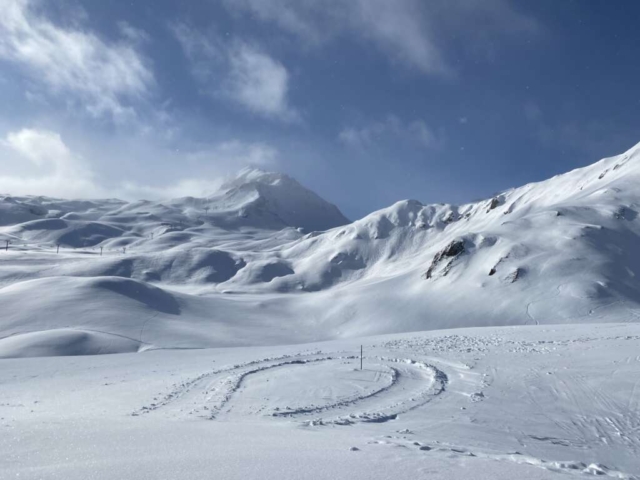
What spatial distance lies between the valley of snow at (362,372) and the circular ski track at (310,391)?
0.11 meters

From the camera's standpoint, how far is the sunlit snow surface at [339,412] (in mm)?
6785

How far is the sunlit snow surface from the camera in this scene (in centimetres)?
679

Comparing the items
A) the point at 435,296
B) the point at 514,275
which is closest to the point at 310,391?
the point at 435,296

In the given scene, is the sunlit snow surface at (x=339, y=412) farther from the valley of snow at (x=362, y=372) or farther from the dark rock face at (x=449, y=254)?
the dark rock face at (x=449, y=254)

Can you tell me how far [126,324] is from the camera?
39.2m

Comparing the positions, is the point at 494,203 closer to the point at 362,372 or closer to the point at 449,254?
the point at 449,254

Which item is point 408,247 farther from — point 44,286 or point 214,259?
point 44,286

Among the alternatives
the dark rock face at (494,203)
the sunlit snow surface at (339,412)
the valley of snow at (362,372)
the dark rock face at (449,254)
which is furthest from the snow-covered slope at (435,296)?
the dark rock face at (494,203)

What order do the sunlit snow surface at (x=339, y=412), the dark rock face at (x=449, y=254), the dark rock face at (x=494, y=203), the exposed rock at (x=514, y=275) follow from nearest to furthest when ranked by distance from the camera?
the sunlit snow surface at (x=339, y=412) < the exposed rock at (x=514, y=275) < the dark rock face at (x=449, y=254) < the dark rock face at (x=494, y=203)

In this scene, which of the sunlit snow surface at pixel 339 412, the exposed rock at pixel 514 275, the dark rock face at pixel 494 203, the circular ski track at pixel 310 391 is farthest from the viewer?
the dark rock face at pixel 494 203

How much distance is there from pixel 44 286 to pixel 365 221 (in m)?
105

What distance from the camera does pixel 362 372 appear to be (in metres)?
18.4

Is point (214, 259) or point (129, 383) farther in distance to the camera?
point (214, 259)

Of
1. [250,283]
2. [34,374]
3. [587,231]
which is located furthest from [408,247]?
[34,374]
